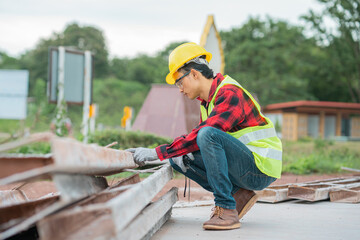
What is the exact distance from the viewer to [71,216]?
166 centimetres

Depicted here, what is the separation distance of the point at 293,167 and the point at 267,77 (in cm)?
2285

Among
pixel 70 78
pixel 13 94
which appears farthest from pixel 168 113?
pixel 13 94

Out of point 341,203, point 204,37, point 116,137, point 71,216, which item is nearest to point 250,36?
point 204,37

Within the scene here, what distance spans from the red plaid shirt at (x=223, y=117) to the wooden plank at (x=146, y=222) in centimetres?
32

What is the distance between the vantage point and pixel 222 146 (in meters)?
2.71

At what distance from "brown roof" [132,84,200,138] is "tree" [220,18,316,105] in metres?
17.7

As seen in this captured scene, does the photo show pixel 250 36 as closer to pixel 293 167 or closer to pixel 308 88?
pixel 308 88

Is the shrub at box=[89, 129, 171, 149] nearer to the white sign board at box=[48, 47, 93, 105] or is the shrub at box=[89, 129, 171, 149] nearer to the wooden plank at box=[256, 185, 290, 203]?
the white sign board at box=[48, 47, 93, 105]

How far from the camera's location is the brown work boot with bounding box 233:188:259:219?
3.00 meters

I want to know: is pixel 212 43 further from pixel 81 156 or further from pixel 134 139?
pixel 81 156

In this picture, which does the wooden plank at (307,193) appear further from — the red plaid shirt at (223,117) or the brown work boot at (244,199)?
the red plaid shirt at (223,117)

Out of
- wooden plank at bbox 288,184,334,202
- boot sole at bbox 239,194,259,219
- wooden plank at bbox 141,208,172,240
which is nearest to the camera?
wooden plank at bbox 141,208,172,240

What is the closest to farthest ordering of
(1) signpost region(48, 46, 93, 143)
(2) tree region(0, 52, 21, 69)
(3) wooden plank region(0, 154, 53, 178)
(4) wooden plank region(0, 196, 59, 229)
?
(3) wooden plank region(0, 154, 53, 178), (4) wooden plank region(0, 196, 59, 229), (1) signpost region(48, 46, 93, 143), (2) tree region(0, 52, 21, 69)

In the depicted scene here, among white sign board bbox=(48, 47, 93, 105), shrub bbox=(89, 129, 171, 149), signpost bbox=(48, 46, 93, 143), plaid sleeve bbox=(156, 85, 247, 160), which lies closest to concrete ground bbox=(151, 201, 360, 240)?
plaid sleeve bbox=(156, 85, 247, 160)
